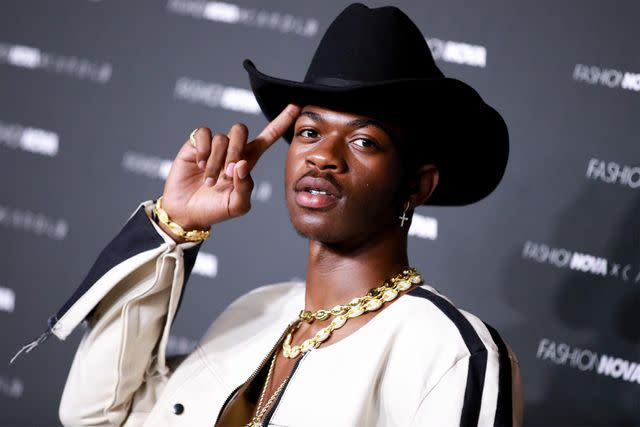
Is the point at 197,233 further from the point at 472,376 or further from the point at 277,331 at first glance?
the point at 472,376

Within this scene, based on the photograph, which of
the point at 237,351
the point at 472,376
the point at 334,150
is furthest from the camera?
the point at 237,351

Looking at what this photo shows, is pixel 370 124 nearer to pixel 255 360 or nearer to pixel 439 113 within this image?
pixel 439 113

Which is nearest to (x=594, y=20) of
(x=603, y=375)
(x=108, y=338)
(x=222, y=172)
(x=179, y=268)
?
(x=603, y=375)

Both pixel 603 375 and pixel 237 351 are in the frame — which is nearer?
pixel 237 351

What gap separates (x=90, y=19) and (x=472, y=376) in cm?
209

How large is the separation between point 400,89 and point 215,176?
1.42ft

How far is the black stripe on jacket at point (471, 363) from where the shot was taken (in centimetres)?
154

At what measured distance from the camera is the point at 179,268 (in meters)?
1.91

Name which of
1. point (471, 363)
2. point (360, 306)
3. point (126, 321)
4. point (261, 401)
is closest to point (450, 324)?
point (471, 363)

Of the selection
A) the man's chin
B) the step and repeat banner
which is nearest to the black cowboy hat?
the man's chin

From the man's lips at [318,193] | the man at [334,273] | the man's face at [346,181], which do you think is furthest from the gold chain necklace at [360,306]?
the man's lips at [318,193]

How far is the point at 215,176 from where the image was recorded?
6.17ft

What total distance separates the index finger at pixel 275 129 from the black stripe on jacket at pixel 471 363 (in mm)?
486

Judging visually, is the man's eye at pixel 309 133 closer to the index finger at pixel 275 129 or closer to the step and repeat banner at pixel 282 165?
the index finger at pixel 275 129
